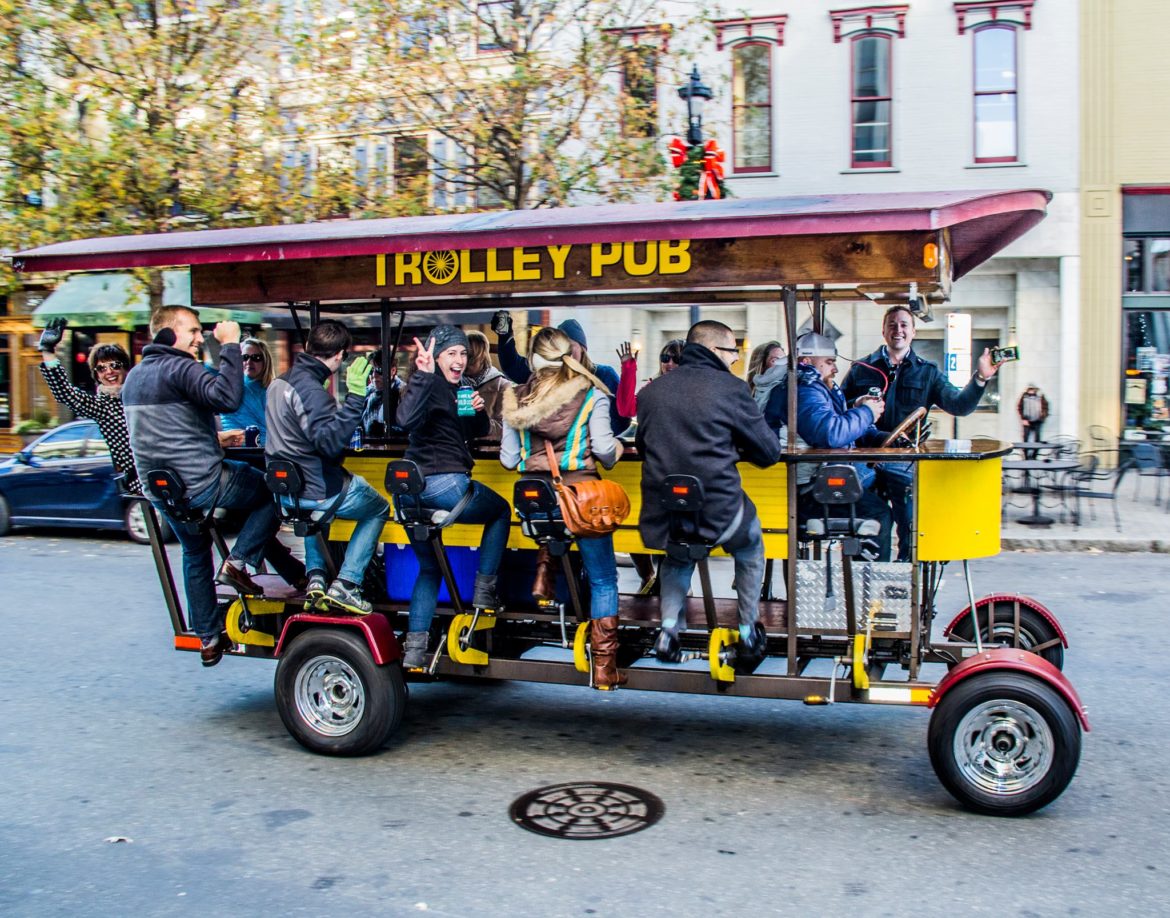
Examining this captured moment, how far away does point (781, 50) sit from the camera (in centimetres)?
2005

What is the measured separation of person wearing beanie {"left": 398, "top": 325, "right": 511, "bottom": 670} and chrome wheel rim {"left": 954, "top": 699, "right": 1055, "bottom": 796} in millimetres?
2349

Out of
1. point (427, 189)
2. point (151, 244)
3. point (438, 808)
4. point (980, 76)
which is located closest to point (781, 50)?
point (980, 76)

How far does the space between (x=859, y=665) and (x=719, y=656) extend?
613mm

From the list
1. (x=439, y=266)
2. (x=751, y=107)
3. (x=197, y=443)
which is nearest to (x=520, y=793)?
(x=197, y=443)

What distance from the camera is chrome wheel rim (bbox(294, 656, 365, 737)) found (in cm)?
587

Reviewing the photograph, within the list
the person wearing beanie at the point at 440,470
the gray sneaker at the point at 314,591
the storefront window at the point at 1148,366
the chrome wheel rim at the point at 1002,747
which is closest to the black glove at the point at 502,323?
the person wearing beanie at the point at 440,470

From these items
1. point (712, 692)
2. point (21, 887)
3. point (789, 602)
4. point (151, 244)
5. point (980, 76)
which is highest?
point (980, 76)

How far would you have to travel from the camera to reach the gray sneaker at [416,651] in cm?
591

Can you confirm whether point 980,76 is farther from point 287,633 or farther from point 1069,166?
point 287,633

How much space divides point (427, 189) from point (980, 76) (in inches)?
373

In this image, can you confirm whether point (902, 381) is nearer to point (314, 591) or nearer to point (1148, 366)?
point (314, 591)

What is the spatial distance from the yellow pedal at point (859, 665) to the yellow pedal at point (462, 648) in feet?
5.95

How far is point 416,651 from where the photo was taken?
593 centimetres

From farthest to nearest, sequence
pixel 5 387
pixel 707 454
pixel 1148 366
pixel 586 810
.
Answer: pixel 5 387, pixel 1148 366, pixel 707 454, pixel 586 810
